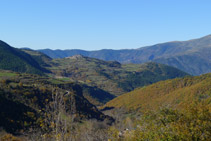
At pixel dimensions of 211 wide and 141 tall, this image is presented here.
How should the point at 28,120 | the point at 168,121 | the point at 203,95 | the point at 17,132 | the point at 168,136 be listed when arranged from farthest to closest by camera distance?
the point at 203,95 < the point at 28,120 < the point at 17,132 < the point at 168,121 < the point at 168,136

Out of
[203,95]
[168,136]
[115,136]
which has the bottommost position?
[203,95]

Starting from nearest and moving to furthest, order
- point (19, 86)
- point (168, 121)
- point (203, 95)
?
point (168, 121), point (19, 86), point (203, 95)

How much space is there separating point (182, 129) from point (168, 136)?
207 cm

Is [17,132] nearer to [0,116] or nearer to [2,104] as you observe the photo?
[0,116]

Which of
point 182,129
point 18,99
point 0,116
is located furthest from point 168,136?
point 18,99

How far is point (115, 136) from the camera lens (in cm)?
2567

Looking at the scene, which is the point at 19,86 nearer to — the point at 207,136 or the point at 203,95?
the point at 207,136

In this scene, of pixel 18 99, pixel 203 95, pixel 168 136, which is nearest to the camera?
pixel 168 136

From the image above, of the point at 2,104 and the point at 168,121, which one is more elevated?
the point at 168,121

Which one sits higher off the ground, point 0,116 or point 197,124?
point 197,124

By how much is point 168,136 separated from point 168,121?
1059 centimetres

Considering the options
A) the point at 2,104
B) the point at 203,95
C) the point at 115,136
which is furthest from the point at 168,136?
the point at 203,95

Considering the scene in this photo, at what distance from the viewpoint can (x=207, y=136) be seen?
2223cm

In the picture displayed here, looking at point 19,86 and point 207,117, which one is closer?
point 207,117
